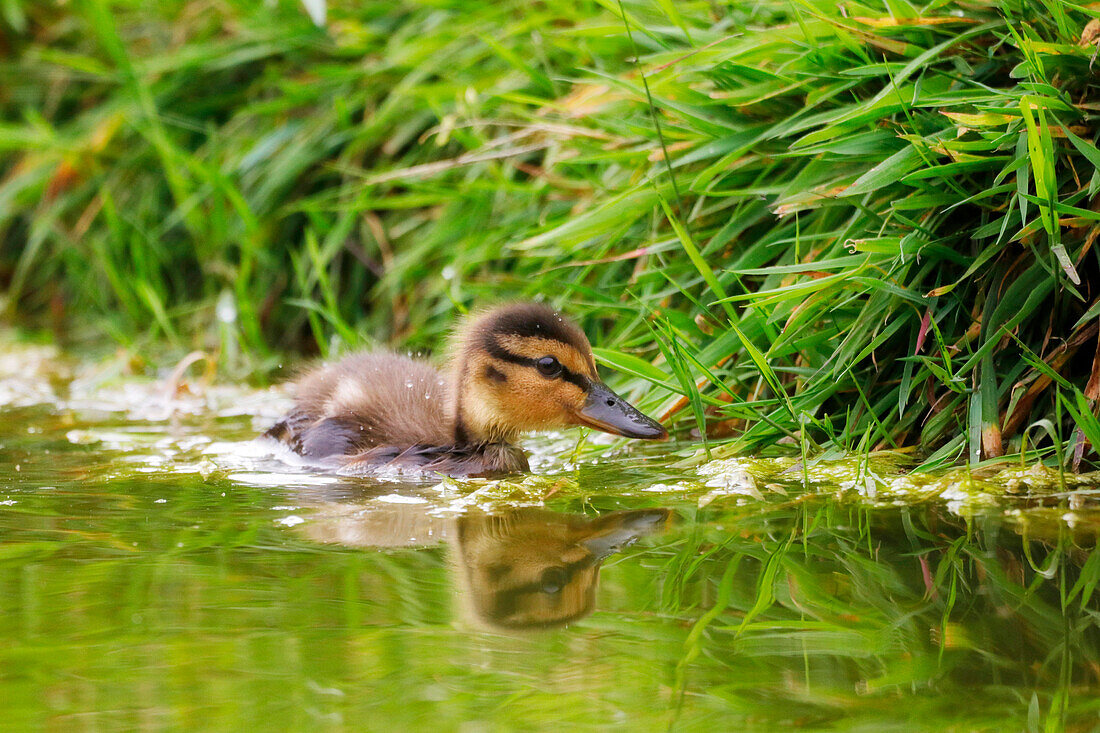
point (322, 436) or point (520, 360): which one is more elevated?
point (520, 360)

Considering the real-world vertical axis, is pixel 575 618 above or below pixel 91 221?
below

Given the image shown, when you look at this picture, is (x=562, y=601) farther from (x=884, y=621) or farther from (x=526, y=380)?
(x=526, y=380)

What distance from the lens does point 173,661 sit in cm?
187

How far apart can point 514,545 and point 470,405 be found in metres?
1.32

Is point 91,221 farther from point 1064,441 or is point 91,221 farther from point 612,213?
point 1064,441

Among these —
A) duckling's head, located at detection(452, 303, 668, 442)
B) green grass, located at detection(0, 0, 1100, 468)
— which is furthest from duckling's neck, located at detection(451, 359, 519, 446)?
green grass, located at detection(0, 0, 1100, 468)

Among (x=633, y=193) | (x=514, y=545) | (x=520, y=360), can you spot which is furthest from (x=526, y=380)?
(x=514, y=545)

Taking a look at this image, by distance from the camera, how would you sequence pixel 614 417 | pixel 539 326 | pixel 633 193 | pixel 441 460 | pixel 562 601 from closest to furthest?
pixel 562 601, pixel 614 417, pixel 539 326, pixel 441 460, pixel 633 193

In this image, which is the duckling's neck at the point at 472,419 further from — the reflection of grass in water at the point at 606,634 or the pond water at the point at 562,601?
the reflection of grass in water at the point at 606,634

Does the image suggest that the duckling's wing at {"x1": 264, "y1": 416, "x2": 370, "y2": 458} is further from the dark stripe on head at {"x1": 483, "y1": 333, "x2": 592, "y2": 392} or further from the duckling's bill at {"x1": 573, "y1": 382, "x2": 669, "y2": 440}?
the duckling's bill at {"x1": 573, "y1": 382, "x2": 669, "y2": 440}

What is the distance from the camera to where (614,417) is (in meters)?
3.54

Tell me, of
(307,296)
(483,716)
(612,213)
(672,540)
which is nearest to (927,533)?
(672,540)

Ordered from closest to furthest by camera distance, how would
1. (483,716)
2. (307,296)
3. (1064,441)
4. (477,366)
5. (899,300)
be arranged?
(483,716) → (1064,441) → (899,300) → (477,366) → (307,296)

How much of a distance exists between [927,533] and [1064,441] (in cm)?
65
